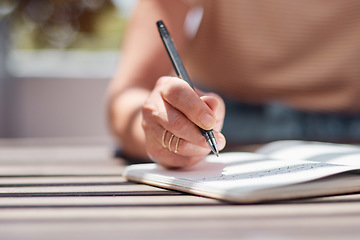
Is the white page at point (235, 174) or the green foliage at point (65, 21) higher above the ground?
the green foliage at point (65, 21)

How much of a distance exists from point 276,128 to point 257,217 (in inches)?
36.2

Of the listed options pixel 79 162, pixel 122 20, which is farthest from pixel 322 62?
pixel 122 20

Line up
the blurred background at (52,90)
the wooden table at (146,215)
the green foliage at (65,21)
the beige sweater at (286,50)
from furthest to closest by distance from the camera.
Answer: the green foliage at (65,21) < the blurred background at (52,90) < the beige sweater at (286,50) < the wooden table at (146,215)

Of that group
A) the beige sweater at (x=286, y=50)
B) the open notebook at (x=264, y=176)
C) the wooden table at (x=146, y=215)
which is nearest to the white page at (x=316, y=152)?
the open notebook at (x=264, y=176)

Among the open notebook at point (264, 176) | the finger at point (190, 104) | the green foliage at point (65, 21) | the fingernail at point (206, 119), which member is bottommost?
the open notebook at point (264, 176)

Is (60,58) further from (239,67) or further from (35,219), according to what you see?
(35,219)

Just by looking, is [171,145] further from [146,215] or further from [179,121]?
[146,215]

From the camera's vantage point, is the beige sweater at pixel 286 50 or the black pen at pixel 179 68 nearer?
the black pen at pixel 179 68

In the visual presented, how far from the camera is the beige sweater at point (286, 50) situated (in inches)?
50.9

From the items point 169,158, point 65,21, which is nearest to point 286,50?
point 169,158

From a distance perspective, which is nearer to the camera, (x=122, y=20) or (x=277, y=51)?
(x=277, y=51)

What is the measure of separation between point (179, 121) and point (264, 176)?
0.15 m

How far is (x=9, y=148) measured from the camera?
4.20ft

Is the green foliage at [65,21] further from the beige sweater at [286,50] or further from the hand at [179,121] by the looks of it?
the hand at [179,121]
